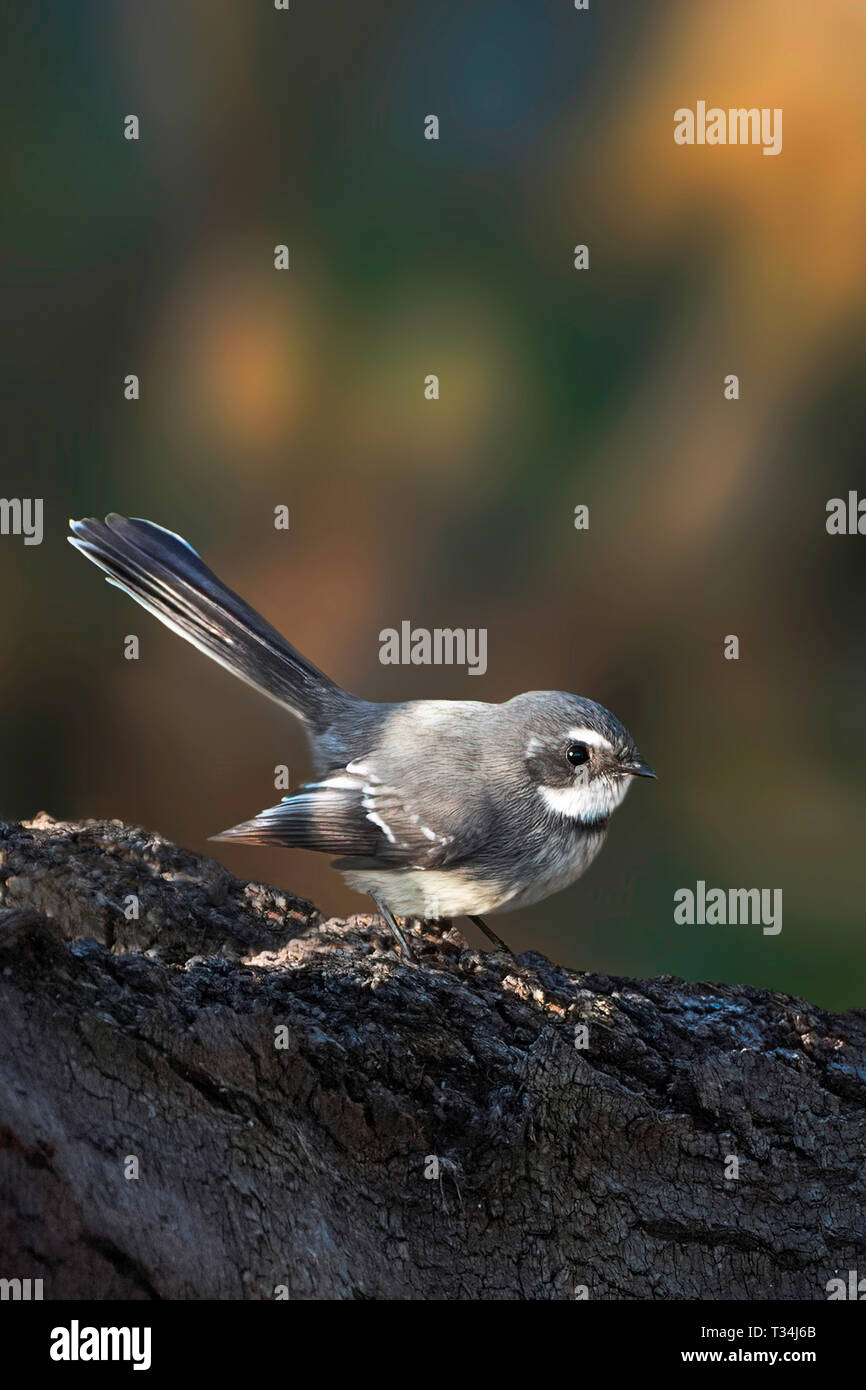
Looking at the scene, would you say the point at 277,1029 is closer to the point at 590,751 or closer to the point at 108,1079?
the point at 108,1079

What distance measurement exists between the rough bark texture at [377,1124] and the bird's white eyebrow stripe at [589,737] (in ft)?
2.65

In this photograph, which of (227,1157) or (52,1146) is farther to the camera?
(227,1157)

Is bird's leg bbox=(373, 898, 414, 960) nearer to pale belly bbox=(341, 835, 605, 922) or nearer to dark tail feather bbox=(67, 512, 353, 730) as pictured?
pale belly bbox=(341, 835, 605, 922)

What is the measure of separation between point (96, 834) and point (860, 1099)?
2617mm

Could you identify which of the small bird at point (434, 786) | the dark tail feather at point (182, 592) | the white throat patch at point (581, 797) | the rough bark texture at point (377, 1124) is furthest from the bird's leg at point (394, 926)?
the dark tail feather at point (182, 592)

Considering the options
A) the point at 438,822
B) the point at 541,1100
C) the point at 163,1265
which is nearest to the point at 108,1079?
the point at 163,1265

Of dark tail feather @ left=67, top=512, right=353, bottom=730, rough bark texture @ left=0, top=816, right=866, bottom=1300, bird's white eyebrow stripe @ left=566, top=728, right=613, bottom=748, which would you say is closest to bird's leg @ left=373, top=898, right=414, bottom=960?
rough bark texture @ left=0, top=816, right=866, bottom=1300

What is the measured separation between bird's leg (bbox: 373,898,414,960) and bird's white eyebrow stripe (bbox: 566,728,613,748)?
85 centimetres

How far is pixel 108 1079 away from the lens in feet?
9.30

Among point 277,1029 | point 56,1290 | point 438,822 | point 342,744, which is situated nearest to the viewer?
point 56,1290

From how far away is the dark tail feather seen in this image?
14.8ft

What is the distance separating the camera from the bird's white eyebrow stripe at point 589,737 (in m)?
4.23

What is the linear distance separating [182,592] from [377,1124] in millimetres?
2148

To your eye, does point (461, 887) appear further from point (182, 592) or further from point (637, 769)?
point (182, 592)
